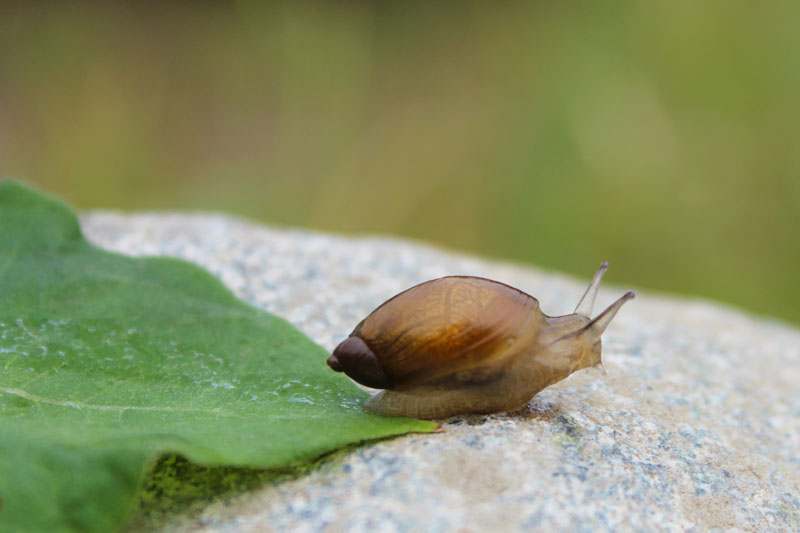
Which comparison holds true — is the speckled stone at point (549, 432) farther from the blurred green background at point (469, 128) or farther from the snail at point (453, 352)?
the blurred green background at point (469, 128)

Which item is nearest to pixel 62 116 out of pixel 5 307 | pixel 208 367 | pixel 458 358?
pixel 5 307

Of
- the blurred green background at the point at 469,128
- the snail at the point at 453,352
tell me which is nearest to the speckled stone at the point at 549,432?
the snail at the point at 453,352

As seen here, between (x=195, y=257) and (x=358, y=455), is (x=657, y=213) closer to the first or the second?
(x=195, y=257)

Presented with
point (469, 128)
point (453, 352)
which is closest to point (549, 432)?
point (453, 352)

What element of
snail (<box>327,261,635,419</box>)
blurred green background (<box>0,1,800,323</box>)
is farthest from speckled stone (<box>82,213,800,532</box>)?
blurred green background (<box>0,1,800,323</box>)

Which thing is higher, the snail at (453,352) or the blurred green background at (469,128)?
the blurred green background at (469,128)

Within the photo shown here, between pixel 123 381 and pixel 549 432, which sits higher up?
pixel 123 381

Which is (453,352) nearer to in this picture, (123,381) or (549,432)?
(549,432)
